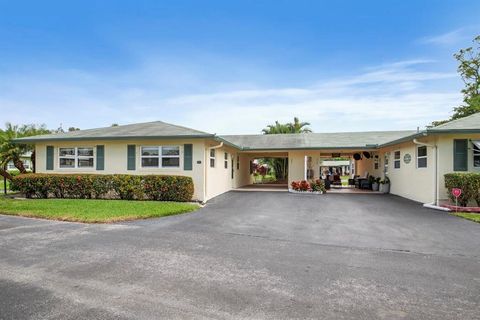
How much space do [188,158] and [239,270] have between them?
9409 mm

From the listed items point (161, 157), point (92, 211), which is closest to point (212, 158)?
point (161, 157)

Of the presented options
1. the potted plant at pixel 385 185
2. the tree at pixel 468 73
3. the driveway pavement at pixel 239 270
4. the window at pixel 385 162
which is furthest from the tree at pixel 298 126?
the driveway pavement at pixel 239 270

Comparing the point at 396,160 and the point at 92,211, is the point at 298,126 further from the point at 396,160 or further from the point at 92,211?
the point at 92,211

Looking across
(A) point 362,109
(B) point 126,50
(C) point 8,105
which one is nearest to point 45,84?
(B) point 126,50

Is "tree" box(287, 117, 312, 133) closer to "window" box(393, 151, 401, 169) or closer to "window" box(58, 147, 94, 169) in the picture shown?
"window" box(393, 151, 401, 169)

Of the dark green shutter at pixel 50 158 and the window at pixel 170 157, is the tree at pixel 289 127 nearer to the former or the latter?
the window at pixel 170 157

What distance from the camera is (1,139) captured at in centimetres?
1730

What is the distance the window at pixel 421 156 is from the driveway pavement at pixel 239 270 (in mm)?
4581

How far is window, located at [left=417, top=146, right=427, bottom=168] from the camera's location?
12852mm

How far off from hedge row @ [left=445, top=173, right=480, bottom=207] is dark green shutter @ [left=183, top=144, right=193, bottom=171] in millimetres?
10412

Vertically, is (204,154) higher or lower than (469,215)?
higher

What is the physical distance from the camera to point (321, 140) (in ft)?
66.2

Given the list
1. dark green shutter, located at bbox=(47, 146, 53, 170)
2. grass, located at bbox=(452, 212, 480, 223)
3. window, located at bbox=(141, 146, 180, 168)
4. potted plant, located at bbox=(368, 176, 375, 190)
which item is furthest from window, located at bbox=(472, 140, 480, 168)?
dark green shutter, located at bbox=(47, 146, 53, 170)

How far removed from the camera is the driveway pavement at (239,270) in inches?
134
